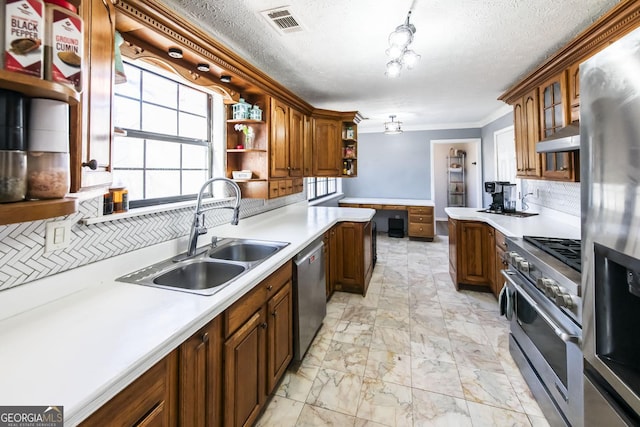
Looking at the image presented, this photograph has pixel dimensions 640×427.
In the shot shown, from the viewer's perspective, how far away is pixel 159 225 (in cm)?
173

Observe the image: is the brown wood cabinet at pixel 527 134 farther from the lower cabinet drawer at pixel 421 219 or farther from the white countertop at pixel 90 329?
the white countertop at pixel 90 329

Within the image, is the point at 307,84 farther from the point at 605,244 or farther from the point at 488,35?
the point at 605,244

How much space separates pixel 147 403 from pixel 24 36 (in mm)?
1043

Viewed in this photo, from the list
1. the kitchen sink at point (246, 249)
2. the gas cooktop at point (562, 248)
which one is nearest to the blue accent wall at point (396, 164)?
the gas cooktop at point (562, 248)

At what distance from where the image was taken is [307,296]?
2.21 metres

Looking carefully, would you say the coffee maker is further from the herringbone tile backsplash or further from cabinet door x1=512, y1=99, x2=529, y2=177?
the herringbone tile backsplash

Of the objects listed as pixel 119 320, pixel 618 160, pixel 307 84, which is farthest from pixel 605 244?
pixel 307 84

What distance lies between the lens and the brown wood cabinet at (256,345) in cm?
129

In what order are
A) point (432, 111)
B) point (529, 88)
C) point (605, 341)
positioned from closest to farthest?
point (605, 341), point (529, 88), point (432, 111)

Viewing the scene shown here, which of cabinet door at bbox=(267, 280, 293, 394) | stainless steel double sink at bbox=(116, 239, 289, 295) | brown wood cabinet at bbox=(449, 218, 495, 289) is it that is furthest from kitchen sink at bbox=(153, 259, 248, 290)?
brown wood cabinet at bbox=(449, 218, 495, 289)

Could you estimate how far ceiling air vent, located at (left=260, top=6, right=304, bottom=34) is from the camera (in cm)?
183

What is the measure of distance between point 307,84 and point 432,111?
2.64 metres

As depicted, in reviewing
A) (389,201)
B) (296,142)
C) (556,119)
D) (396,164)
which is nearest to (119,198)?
(296,142)

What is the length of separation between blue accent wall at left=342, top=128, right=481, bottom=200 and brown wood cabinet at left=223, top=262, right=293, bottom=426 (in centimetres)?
529
